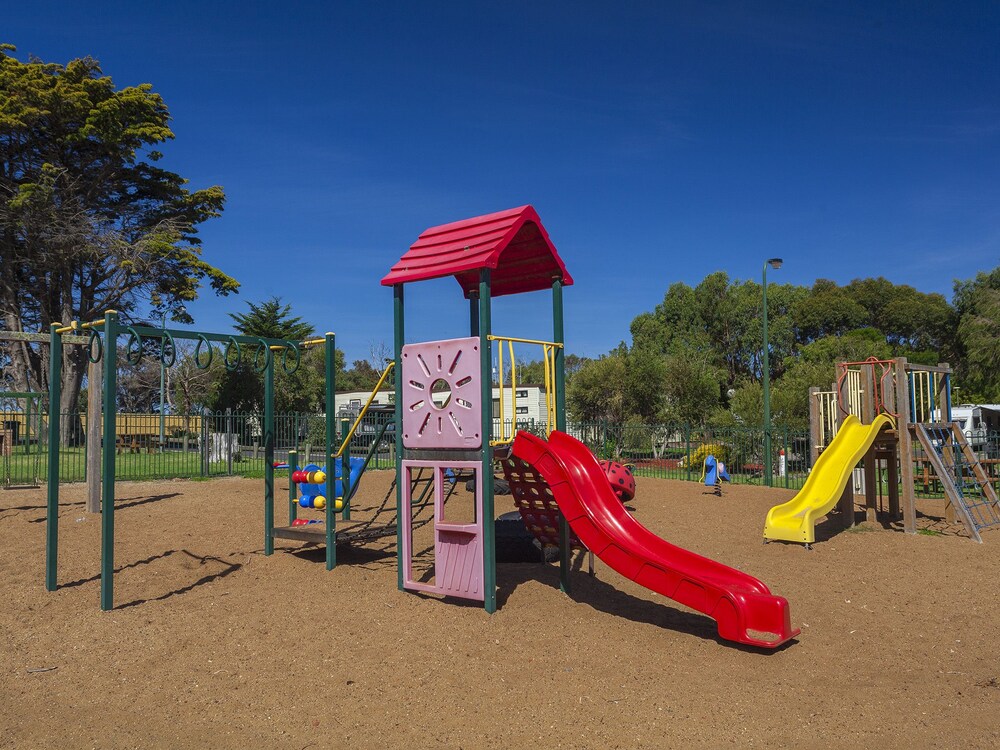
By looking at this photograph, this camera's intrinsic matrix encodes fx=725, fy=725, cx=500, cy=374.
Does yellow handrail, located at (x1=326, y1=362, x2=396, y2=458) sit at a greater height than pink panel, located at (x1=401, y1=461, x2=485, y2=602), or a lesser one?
greater

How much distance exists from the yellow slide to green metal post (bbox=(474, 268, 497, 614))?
5383mm

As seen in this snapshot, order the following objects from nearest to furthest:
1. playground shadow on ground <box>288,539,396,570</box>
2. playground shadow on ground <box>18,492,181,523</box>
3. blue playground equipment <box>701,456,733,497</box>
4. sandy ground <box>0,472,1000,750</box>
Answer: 1. sandy ground <box>0,472,1000,750</box>
2. playground shadow on ground <box>288,539,396,570</box>
3. playground shadow on ground <box>18,492,181,523</box>
4. blue playground equipment <box>701,456,733,497</box>

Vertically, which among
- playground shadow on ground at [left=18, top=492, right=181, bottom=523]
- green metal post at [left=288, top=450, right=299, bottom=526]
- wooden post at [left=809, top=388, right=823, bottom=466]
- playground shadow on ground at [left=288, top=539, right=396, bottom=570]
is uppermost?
wooden post at [left=809, top=388, right=823, bottom=466]

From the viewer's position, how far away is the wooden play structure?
37.2 feet

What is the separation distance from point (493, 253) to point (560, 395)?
1774 mm

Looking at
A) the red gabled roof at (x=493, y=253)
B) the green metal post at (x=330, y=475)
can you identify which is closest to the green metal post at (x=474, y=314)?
the red gabled roof at (x=493, y=253)

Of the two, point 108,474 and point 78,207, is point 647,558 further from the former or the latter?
point 78,207

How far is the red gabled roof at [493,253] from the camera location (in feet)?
22.8

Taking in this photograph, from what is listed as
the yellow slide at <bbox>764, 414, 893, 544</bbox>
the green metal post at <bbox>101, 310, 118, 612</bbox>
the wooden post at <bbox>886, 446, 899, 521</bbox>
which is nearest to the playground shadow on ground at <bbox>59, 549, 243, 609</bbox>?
the green metal post at <bbox>101, 310, 118, 612</bbox>

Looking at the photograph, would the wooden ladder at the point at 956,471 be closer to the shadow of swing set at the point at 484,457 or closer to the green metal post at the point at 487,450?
the shadow of swing set at the point at 484,457

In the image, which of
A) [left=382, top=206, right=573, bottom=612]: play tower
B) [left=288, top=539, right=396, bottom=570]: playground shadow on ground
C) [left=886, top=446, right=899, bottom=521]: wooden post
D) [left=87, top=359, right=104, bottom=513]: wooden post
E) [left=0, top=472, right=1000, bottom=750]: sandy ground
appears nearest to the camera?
[left=0, top=472, right=1000, bottom=750]: sandy ground

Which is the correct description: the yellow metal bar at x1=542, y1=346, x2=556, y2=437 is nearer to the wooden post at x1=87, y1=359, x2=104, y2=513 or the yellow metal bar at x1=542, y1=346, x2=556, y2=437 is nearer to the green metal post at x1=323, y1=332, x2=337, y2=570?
the green metal post at x1=323, y1=332, x2=337, y2=570

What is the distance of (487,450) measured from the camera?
Answer: 21.8 feet

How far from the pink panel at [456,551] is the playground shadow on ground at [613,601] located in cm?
40
